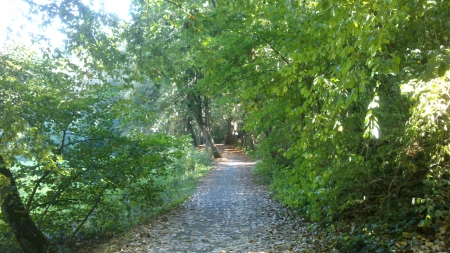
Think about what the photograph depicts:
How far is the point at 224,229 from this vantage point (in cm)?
902

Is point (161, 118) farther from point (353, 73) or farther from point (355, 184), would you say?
point (353, 73)

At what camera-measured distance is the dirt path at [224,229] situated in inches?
289

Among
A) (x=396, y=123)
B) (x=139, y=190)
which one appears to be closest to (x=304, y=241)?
(x=396, y=123)

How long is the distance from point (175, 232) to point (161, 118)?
18.8m

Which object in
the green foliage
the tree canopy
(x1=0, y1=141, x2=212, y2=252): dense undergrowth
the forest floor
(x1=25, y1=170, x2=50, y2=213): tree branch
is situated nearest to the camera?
the tree canopy

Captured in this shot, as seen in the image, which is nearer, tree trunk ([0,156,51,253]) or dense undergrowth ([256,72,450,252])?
dense undergrowth ([256,72,450,252])

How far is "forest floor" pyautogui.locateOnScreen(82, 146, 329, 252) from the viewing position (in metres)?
7.30

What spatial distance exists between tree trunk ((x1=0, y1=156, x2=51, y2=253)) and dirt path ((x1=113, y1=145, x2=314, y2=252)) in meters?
2.53

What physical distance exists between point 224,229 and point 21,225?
16.4 ft

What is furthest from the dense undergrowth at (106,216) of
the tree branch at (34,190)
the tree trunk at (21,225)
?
the tree trunk at (21,225)

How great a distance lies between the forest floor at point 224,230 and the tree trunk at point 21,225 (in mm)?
1497

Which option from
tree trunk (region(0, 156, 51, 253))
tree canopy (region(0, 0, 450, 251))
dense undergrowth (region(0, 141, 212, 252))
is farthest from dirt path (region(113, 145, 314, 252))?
tree trunk (region(0, 156, 51, 253))

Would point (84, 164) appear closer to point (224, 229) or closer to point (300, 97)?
point (224, 229)

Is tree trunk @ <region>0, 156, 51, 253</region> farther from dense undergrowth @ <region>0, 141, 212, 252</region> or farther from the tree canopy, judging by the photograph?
dense undergrowth @ <region>0, 141, 212, 252</region>
